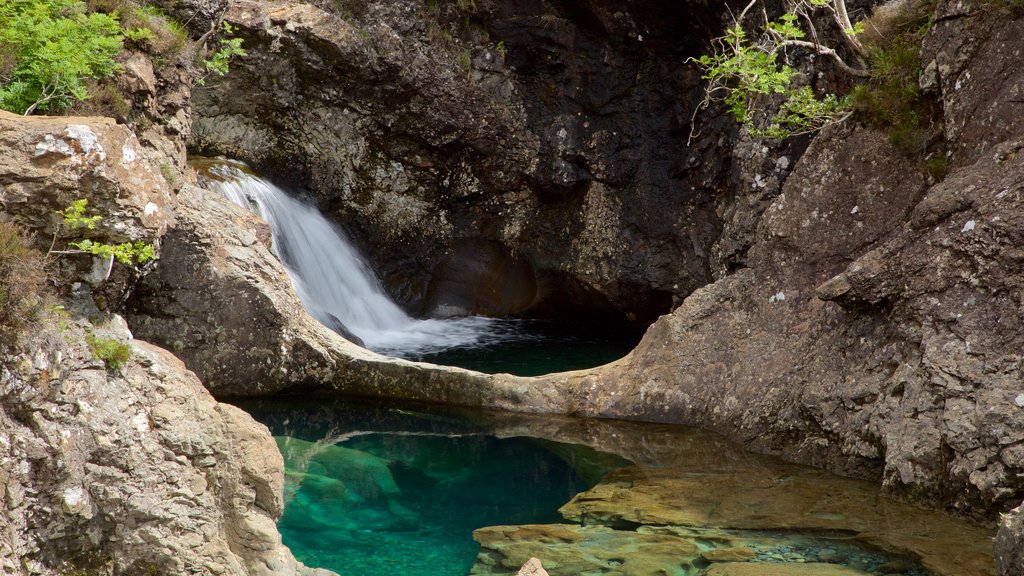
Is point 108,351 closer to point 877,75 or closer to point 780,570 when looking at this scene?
point 780,570

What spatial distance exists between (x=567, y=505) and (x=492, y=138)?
769 centimetres

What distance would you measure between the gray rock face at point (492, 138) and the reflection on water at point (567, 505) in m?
5.36

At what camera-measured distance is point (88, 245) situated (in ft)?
15.3

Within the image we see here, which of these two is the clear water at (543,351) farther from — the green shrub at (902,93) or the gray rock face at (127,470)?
the gray rock face at (127,470)

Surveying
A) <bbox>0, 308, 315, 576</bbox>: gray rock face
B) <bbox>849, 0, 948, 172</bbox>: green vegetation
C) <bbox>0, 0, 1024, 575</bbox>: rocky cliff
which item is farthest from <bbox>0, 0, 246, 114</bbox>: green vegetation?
<bbox>849, 0, 948, 172</bbox>: green vegetation

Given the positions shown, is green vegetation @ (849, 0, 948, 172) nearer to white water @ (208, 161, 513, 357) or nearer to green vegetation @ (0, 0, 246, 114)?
green vegetation @ (0, 0, 246, 114)

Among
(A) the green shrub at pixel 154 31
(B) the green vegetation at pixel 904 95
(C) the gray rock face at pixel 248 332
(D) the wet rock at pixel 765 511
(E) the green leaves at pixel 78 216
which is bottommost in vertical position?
(D) the wet rock at pixel 765 511

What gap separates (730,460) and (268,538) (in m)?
4.16

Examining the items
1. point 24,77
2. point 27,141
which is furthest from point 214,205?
point 27,141

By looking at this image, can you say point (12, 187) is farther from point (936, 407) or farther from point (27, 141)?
point (936, 407)

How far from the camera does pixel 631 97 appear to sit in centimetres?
1351

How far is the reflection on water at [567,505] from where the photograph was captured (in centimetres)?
560

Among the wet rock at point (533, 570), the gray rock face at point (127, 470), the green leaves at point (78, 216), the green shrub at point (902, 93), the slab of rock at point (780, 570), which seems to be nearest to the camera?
the gray rock face at point (127, 470)

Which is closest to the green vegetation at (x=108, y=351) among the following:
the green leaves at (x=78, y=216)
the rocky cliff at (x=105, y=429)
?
the rocky cliff at (x=105, y=429)
